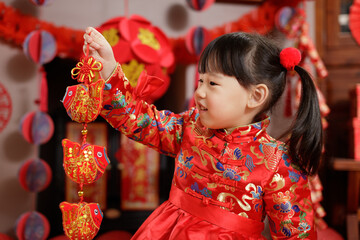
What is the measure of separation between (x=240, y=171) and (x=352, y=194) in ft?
2.76

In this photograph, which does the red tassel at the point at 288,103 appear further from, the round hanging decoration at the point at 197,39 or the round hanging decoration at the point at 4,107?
the round hanging decoration at the point at 4,107

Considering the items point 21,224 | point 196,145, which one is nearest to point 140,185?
point 21,224

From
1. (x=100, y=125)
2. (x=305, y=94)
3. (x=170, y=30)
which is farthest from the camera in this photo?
(x=100, y=125)

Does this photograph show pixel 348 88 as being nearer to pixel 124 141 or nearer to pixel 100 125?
pixel 124 141

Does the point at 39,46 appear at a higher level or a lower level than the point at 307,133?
higher

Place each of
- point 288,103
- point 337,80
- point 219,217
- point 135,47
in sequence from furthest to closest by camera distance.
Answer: point 337,80, point 288,103, point 135,47, point 219,217

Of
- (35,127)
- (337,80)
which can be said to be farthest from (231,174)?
(337,80)

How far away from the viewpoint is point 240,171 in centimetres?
83

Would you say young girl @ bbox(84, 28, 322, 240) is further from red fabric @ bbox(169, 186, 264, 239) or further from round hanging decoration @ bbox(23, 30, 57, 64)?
round hanging decoration @ bbox(23, 30, 57, 64)

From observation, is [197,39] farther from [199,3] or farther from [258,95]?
[258,95]

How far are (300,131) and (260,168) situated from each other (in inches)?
5.6

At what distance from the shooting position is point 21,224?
1.34 m

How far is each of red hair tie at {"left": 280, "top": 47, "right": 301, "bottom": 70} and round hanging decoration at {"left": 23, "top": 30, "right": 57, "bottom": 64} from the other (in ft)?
2.90

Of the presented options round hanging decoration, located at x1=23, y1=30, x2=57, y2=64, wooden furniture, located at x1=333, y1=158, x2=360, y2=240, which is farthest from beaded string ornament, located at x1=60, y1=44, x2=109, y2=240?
wooden furniture, located at x1=333, y1=158, x2=360, y2=240
